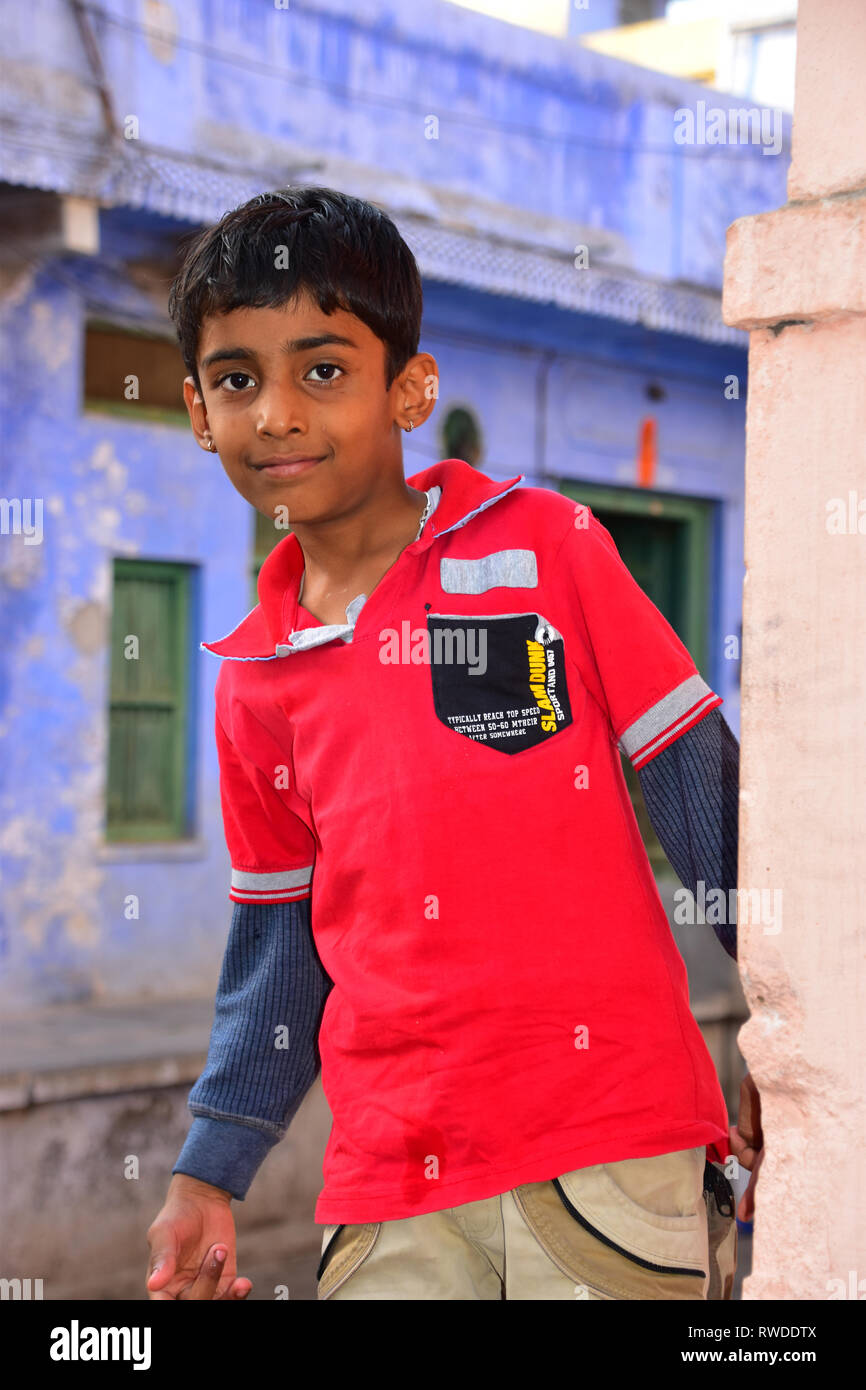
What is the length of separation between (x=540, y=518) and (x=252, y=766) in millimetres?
480

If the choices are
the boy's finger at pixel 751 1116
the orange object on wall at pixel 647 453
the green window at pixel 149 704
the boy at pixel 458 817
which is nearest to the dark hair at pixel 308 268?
the boy at pixel 458 817

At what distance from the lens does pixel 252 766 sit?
77.7 inches

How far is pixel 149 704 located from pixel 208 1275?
18.4 ft

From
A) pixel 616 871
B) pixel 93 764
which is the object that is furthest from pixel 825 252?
pixel 93 764

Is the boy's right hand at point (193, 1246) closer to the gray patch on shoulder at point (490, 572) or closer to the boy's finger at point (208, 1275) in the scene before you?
the boy's finger at point (208, 1275)

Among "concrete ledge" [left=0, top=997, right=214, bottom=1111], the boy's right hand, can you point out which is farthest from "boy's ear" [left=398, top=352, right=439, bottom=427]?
"concrete ledge" [left=0, top=997, right=214, bottom=1111]

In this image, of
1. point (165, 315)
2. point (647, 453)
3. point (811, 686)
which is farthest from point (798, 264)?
point (647, 453)

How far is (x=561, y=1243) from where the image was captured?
1.67 metres

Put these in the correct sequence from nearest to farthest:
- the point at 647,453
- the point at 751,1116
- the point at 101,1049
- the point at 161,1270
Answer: the point at 751,1116, the point at 161,1270, the point at 101,1049, the point at 647,453

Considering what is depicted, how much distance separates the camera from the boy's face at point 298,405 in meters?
1.80

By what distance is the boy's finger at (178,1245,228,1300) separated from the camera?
193 cm

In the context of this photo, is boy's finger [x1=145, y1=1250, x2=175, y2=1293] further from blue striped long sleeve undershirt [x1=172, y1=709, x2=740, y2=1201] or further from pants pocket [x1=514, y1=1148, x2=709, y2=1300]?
pants pocket [x1=514, y1=1148, x2=709, y2=1300]

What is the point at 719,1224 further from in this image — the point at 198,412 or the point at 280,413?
the point at 198,412
